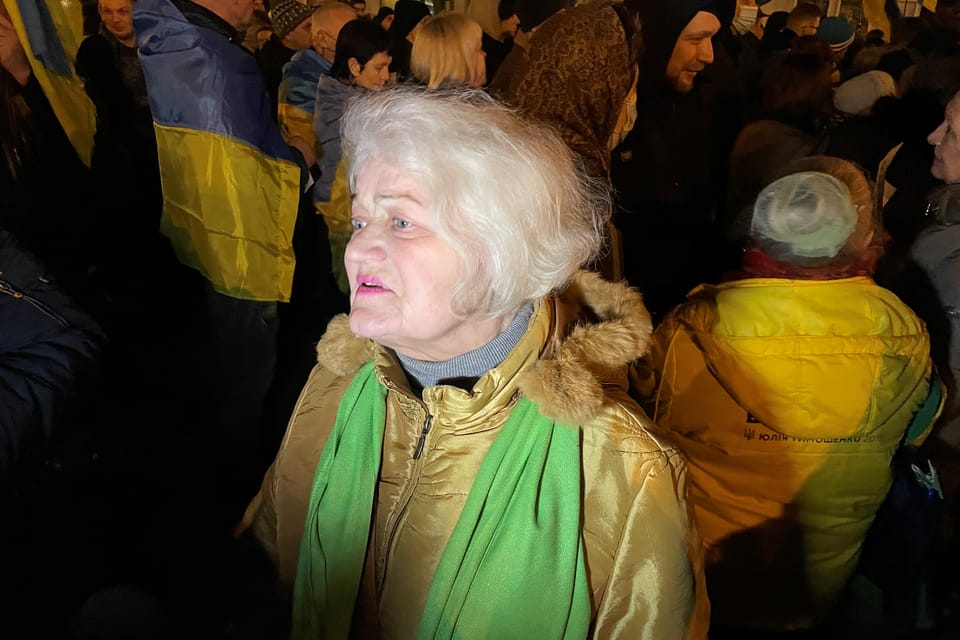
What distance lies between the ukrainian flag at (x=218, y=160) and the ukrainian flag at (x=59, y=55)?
417 millimetres

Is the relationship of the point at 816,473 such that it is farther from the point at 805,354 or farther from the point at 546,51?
the point at 546,51

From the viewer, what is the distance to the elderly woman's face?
46.1 inches

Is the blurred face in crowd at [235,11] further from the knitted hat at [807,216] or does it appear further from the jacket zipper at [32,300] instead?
the knitted hat at [807,216]

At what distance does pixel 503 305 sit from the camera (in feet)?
4.00

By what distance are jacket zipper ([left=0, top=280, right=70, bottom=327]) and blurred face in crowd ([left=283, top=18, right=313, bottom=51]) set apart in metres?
2.90

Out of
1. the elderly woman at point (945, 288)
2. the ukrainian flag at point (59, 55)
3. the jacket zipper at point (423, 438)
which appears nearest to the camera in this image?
the jacket zipper at point (423, 438)

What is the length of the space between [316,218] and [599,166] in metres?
1.66

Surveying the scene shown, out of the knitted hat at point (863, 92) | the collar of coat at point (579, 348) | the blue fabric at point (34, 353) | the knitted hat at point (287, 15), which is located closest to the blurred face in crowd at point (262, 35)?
the knitted hat at point (287, 15)

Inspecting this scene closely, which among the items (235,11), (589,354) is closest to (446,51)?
(235,11)

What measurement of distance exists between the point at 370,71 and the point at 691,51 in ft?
4.78

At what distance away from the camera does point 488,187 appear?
1144 mm

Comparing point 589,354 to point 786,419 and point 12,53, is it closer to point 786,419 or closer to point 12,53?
point 786,419

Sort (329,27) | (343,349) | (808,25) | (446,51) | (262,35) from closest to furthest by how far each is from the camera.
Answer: (343,349), (446,51), (329,27), (262,35), (808,25)

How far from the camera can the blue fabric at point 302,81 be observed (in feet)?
10.2
